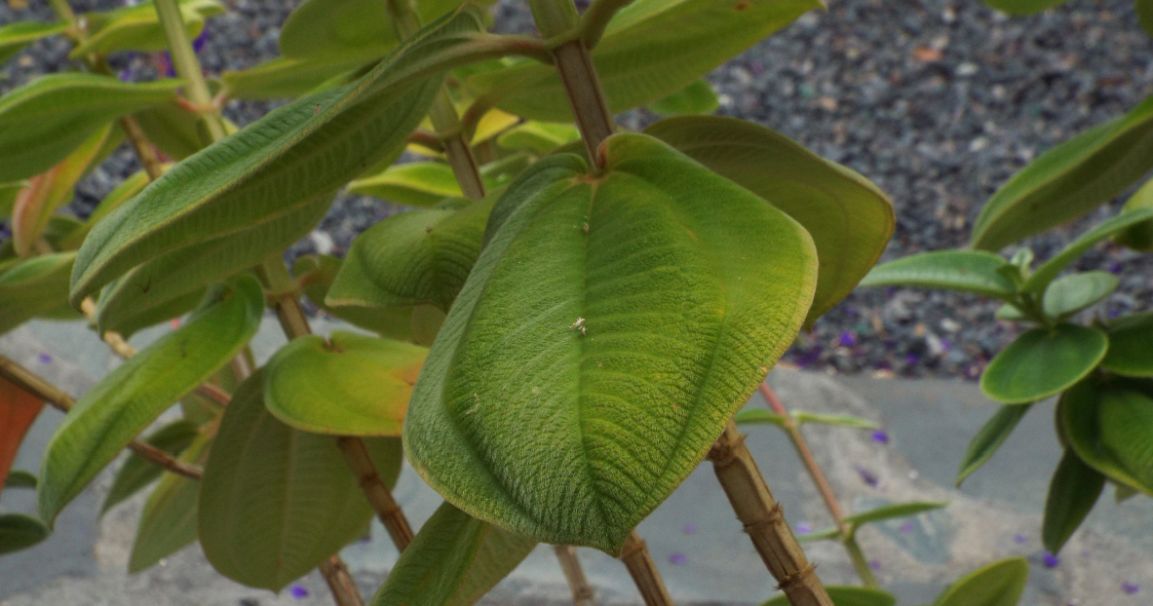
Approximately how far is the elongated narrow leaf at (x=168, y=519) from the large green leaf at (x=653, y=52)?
0.33 m

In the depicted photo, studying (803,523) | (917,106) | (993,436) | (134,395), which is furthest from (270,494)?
(917,106)

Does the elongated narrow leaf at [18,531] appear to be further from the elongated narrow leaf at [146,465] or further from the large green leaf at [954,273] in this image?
the large green leaf at [954,273]

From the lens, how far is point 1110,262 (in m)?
2.52

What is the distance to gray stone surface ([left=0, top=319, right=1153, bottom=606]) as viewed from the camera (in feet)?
4.81

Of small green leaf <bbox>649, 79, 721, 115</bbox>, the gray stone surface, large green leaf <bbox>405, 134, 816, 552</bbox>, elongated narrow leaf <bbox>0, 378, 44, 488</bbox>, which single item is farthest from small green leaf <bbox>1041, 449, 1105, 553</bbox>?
the gray stone surface

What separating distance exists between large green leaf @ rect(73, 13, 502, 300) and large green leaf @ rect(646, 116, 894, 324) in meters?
0.07

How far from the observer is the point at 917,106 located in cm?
292

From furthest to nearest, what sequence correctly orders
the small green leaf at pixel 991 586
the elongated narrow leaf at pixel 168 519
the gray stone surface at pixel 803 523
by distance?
the gray stone surface at pixel 803 523 → the elongated narrow leaf at pixel 168 519 → the small green leaf at pixel 991 586

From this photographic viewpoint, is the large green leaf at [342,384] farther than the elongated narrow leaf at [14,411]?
No

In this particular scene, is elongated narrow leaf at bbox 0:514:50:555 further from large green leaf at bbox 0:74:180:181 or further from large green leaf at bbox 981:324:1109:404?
large green leaf at bbox 981:324:1109:404

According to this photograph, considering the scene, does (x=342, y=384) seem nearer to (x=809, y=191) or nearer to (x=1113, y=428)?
(x=809, y=191)

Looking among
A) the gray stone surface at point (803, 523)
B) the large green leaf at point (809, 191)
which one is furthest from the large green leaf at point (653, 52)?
the gray stone surface at point (803, 523)

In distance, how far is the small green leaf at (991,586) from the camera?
1.41 feet

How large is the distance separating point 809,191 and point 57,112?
0.27 metres
